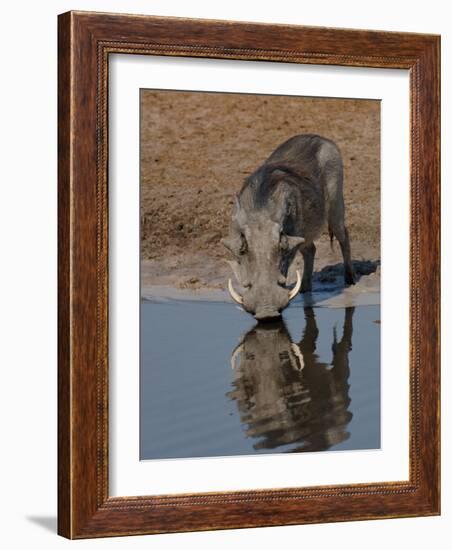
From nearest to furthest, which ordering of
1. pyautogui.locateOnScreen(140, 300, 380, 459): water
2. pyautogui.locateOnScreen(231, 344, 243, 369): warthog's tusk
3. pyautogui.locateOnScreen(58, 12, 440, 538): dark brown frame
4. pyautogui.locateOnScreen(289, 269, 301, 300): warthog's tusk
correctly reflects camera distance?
→ 1. pyautogui.locateOnScreen(58, 12, 440, 538): dark brown frame
2. pyautogui.locateOnScreen(140, 300, 380, 459): water
3. pyautogui.locateOnScreen(231, 344, 243, 369): warthog's tusk
4. pyautogui.locateOnScreen(289, 269, 301, 300): warthog's tusk

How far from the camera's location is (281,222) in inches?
251

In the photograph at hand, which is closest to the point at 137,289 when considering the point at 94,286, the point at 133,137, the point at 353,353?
the point at 94,286

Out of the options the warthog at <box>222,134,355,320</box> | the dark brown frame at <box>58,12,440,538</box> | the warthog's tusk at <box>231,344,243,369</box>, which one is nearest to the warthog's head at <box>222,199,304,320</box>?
the warthog at <box>222,134,355,320</box>

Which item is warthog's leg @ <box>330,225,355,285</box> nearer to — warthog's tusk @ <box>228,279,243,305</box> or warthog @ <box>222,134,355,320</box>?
warthog @ <box>222,134,355,320</box>

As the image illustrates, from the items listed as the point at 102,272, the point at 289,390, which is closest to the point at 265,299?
the point at 289,390

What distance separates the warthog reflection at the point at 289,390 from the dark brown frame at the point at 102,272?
23 cm

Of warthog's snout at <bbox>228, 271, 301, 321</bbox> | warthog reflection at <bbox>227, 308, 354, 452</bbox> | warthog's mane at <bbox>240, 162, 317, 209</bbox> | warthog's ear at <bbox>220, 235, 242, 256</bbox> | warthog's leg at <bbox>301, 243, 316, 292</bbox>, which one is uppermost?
warthog's mane at <bbox>240, 162, 317, 209</bbox>

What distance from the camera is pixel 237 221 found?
618 centimetres

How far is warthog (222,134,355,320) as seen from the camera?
620 centimetres

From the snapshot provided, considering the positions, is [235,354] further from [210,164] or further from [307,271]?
[210,164]

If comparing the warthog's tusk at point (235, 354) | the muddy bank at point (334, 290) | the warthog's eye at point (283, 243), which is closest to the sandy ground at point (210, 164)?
the muddy bank at point (334, 290)

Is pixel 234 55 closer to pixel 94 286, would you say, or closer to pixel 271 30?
pixel 271 30

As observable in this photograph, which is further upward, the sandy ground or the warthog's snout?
the sandy ground

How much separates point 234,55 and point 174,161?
479 millimetres
